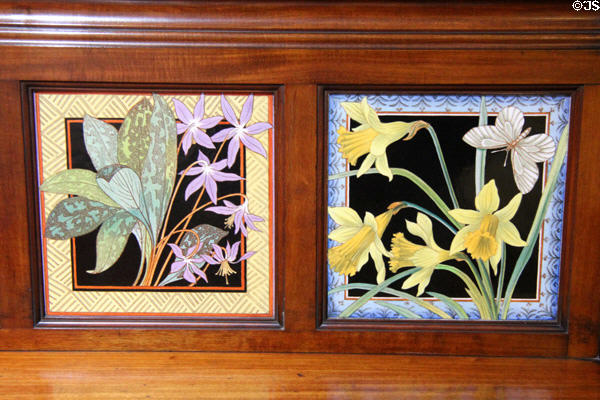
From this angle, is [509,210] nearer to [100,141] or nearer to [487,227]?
[487,227]

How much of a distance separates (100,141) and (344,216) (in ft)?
1.46

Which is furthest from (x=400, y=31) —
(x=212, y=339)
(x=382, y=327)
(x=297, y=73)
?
(x=212, y=339)

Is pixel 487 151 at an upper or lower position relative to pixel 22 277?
upper

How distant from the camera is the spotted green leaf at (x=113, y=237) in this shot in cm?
82

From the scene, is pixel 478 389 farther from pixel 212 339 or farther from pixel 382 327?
pixel 212 339

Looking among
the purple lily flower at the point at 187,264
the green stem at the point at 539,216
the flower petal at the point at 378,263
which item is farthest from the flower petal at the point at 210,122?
the green stem at the point at 539,216

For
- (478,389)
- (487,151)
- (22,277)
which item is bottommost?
(478,389)

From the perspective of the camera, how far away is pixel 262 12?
75 centimetres

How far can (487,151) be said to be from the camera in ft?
2.61

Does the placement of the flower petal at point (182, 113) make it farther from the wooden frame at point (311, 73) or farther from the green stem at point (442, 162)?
the green stem at point (442, 162)

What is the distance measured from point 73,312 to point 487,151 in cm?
79

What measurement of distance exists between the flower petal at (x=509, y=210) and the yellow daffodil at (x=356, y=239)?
174 mm

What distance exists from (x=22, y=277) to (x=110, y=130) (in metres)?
0.30

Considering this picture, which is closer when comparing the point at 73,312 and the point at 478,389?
the point at 478,389
